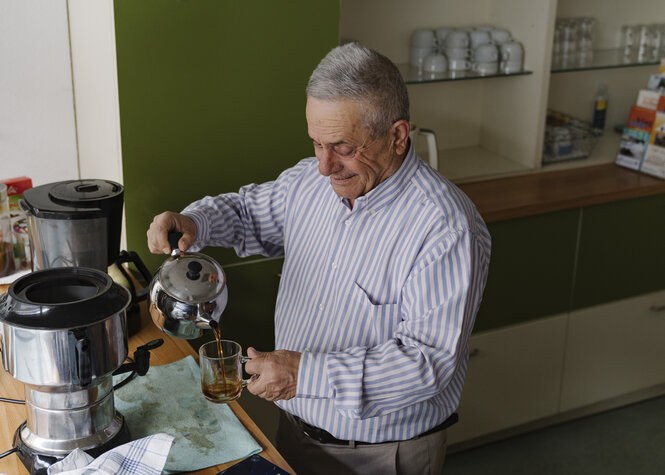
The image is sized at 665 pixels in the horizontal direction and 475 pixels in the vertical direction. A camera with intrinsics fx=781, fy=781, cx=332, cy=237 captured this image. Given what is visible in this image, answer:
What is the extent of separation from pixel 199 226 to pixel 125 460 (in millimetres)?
619

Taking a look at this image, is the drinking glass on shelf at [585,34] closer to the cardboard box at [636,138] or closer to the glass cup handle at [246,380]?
the cardboard box at [636,138]

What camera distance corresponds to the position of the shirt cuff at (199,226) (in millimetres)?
1747

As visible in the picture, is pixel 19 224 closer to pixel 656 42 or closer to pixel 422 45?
pixel 422 45

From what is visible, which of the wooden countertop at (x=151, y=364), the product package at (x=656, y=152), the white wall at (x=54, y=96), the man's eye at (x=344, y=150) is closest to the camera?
the wooden countertop at (x=151, y=364)

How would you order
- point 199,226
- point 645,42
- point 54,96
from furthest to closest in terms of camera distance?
1. point 645,42
2. point 54,96
3. point 199,226

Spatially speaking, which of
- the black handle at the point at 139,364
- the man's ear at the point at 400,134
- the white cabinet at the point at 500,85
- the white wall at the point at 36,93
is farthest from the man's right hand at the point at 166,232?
the white cabinet at the point at 500,85

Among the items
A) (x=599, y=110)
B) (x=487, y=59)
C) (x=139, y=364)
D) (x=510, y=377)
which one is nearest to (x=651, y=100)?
(x=599, y=110)

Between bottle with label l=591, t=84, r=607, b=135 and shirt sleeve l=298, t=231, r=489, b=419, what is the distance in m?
2.07

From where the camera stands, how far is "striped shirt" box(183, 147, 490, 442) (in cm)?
143

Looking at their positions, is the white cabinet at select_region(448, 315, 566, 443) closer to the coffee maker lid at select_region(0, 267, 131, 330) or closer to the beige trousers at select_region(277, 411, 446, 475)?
the beige trousers at select_region(277, 411, 446, 475)

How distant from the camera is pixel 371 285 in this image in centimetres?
160

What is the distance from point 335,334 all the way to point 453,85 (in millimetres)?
1653

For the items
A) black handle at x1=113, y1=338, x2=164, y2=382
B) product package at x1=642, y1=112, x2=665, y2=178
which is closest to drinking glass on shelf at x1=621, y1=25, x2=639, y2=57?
product package at x1=642, y1=112, x2=665, y2=178

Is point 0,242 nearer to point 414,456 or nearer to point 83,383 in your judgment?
point 83,383
